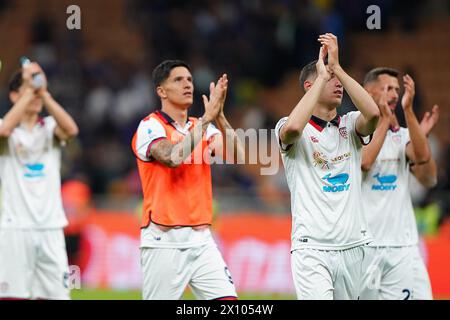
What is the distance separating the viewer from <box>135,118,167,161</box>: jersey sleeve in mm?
9383

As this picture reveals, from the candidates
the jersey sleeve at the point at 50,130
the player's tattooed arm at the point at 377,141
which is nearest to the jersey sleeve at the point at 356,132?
the player's tattooed arm at the point at 377,141

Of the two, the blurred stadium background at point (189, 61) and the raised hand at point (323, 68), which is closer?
the raised hand at point (323, 68)

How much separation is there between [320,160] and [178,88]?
182 centimetres

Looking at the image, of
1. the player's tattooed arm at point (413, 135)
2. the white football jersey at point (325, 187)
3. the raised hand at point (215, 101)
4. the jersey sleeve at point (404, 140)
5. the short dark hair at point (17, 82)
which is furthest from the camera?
the short dark hair at point (17, 82)

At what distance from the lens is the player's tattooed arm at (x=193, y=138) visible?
29.4 ft

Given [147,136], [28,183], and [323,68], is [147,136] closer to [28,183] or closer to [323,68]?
[323,68]

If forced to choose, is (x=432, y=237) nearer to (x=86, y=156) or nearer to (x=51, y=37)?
(x=86, y=156)

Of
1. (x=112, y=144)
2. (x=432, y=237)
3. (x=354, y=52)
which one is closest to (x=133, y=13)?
(x=112, y=144)

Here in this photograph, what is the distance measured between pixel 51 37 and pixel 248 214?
817cm

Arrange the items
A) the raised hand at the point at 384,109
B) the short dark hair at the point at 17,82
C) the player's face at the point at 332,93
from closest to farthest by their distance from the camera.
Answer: the player's face at the point at 332,93
the raised hand at the point at 384,109
the short dark hair at the point at 17,82

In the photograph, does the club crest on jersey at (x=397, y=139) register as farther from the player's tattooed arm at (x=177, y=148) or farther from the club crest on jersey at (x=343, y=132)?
the player's tattooed arm at (x=177, y=148)

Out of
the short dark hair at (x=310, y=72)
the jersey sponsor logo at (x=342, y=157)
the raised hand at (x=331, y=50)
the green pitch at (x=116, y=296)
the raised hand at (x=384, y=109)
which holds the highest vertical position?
the raised hand at (x=331, y=50)
